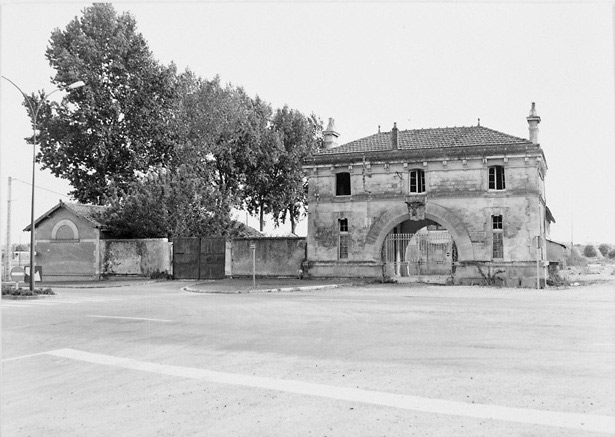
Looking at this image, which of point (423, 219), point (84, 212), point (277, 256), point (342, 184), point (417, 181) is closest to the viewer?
point (417, 181)

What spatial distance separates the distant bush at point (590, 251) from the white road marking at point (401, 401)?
92029 mm

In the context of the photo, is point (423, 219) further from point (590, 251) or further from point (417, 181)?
point (590, 251)

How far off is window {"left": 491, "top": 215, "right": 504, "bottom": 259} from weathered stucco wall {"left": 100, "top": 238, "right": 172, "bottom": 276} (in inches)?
787

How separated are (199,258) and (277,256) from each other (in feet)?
17.2

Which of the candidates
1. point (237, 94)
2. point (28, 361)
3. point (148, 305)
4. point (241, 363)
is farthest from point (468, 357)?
point (237, 94)

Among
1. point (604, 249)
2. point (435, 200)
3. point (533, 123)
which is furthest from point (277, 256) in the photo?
point (604, 249)

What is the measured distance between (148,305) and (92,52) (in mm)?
28474

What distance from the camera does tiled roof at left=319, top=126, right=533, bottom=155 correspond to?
103ft

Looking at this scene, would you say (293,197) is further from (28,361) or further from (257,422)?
(257,422)

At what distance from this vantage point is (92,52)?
4141cm

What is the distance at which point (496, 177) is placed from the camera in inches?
1208

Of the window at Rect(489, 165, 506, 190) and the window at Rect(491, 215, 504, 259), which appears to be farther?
the window at Rect(489, 165, 506, 190)

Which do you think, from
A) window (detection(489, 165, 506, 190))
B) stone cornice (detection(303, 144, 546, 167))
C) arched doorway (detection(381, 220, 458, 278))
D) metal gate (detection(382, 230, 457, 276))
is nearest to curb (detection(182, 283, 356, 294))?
arched doorway (detection(381, 220, 458, 278))

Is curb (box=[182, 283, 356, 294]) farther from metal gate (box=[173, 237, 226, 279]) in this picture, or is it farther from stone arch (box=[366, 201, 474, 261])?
metal gate (box=[173, 237, 226, 279])
